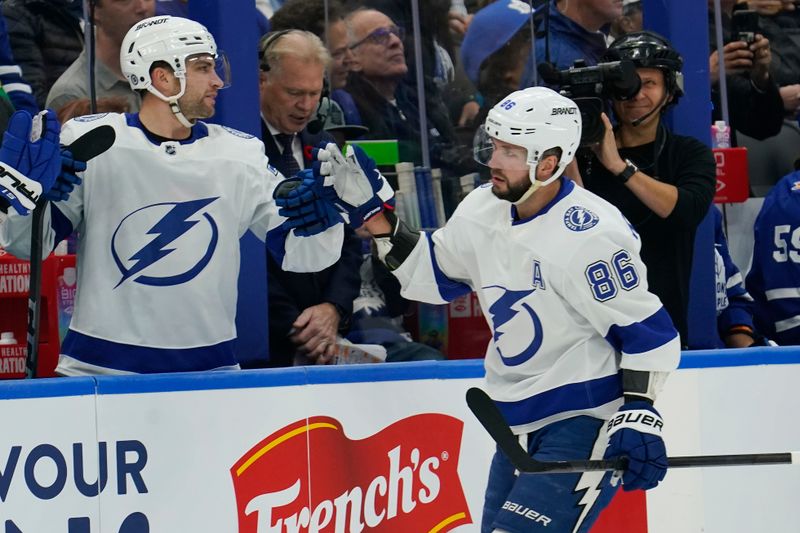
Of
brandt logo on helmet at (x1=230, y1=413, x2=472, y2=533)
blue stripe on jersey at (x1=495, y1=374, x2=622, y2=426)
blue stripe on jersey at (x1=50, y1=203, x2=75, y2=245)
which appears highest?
blue stripe on jersey at (x1=50, y1=203, x2=75, y2=245)

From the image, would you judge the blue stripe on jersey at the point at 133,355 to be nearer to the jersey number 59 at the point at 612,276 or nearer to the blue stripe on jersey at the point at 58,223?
the blue stripe on jersey at the point at 58,223

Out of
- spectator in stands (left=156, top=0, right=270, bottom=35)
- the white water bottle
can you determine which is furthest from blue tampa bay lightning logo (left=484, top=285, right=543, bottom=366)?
the white water bottle

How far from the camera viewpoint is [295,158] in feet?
15.8

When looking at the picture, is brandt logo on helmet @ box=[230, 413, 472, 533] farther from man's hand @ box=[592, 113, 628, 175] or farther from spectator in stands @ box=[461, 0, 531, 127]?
spectator in stands @ box=[461, 0, 531, 127]

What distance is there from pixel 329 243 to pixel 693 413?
4.25 feet

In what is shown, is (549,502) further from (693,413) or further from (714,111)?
(714,111)

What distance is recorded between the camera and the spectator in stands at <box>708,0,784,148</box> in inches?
241

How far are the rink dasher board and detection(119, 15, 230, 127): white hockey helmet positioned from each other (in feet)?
2.64

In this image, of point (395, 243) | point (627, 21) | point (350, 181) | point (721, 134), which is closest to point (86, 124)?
point (350, 181)

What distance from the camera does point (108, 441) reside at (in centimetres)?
393

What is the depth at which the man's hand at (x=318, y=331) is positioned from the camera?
4.61 metres

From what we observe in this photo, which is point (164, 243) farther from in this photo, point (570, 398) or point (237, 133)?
point (570, 398)

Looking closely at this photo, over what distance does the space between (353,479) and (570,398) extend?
2.90 ft

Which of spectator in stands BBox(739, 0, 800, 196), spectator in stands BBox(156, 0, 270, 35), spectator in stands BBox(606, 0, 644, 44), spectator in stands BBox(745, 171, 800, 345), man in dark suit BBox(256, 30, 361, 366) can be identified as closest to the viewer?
man in dark suit BBox(256, 30, 361, 366)
